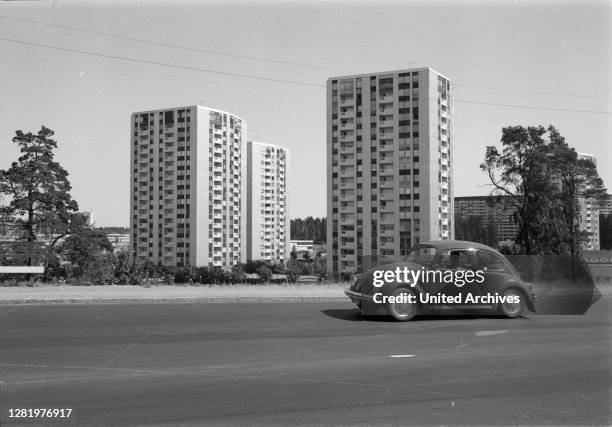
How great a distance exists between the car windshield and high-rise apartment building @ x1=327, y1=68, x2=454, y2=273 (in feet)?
305

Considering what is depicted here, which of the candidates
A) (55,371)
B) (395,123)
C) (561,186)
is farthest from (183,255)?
(55,371)

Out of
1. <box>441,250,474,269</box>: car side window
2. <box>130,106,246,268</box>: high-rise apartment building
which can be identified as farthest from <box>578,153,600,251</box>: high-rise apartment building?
<box>130,106,246,268</box>: high-rise apartment building

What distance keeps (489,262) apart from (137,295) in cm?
936

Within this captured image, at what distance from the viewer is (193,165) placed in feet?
456

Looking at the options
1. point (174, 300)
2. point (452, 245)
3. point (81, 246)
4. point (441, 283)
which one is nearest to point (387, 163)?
point (81, 246)

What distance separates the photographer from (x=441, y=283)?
12016mm

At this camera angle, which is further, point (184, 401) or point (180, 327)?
point (180, 327)

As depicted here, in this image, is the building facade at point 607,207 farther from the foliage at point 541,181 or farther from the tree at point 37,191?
the tree at point 37,191

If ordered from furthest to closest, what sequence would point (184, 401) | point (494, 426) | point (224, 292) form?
point (224, 292)
point (184, 401)
point (494, 426)

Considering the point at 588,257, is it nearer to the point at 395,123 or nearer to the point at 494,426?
the point at 494,426

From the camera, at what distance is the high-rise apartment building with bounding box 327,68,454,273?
359 ft

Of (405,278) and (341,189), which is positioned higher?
(341,189)

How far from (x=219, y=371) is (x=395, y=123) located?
361ft

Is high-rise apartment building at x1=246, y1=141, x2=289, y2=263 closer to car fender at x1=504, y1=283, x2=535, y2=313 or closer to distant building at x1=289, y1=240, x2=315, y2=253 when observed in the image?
distant building at x1=289, y1=240, x2=315, y2=253
